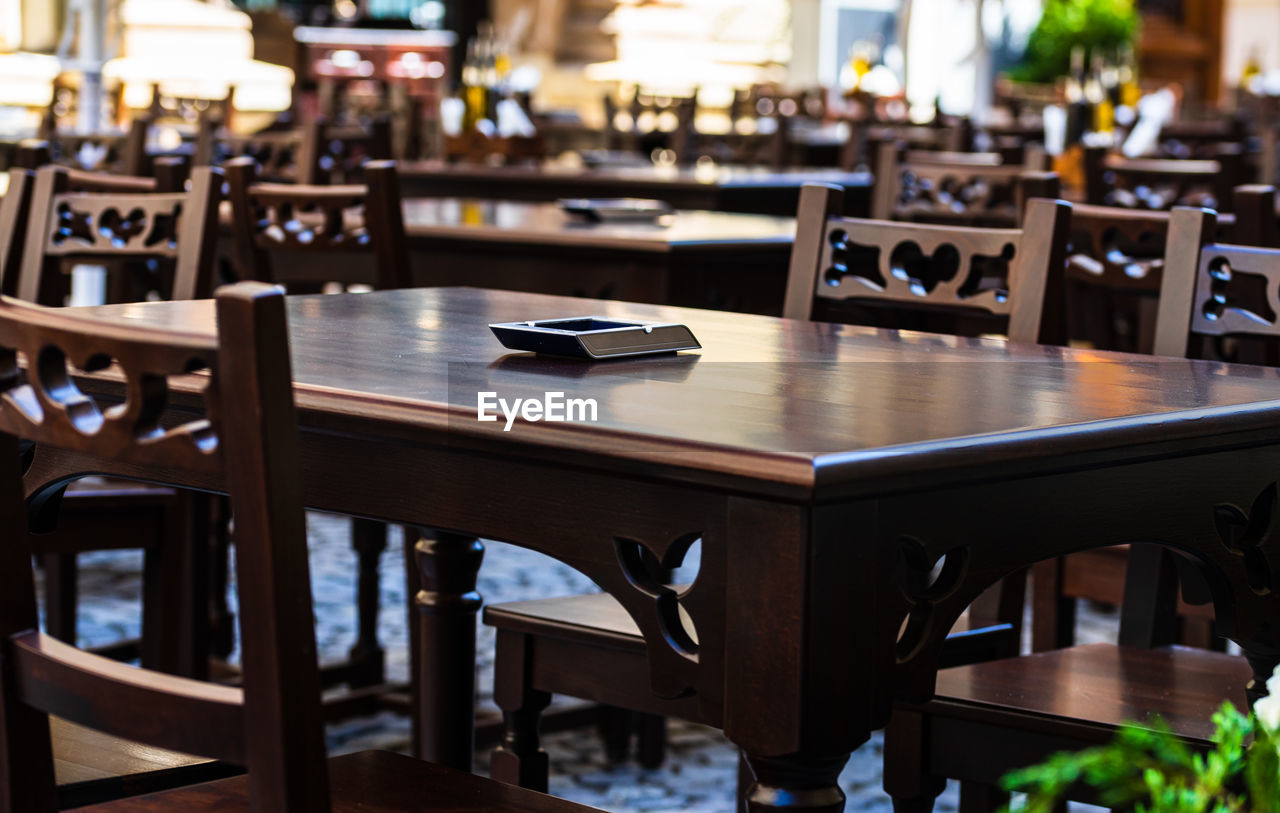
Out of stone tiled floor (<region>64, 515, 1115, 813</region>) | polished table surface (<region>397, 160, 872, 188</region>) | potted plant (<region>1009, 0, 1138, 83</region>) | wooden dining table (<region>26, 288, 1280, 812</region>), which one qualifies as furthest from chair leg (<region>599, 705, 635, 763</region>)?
potted plant (<region>1009, 0, 1138, 83</region>)

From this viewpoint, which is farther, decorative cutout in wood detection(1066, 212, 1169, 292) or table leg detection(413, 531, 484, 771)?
decorative cutout in wood detection(1066, 212, 1169, 292)

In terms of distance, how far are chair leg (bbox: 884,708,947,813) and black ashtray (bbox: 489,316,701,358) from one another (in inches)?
15.4

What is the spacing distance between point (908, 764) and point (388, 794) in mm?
520

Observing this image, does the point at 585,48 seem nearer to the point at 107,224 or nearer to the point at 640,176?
the point at 640,176

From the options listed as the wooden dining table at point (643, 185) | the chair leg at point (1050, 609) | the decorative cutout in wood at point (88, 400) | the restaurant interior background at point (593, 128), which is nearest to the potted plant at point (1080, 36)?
the restaurant interior background at point (593, 128)

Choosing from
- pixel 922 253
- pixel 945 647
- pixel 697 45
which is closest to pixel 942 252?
pixel 922 253

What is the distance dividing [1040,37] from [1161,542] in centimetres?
1148

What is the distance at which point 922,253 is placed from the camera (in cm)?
208

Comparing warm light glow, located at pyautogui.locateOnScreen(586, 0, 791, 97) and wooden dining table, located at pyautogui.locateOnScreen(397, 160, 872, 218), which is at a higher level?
warm light glow, located at pyautogui.locateOnScreen(586, 0, 791, 97)

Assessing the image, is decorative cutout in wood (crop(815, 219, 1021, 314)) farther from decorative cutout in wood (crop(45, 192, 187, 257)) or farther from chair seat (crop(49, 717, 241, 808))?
chair seat (crop(49, 717, 241, 808))

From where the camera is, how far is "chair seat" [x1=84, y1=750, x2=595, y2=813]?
1.30 metres

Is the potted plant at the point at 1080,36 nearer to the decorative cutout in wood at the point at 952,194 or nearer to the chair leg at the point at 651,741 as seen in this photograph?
the decorative cutout in wood at the point at 952,194

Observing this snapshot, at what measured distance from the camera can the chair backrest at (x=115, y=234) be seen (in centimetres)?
217

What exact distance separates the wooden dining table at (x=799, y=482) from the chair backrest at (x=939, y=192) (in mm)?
1796
